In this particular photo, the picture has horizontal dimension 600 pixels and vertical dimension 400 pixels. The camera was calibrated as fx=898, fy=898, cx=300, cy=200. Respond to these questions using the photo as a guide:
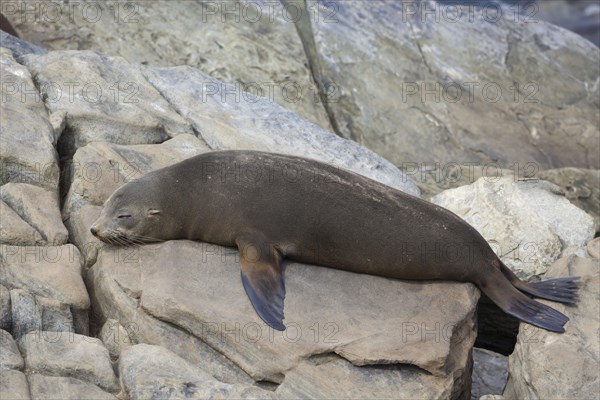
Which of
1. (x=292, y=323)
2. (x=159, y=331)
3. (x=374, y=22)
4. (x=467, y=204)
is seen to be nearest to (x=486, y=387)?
(x=467, y=204)

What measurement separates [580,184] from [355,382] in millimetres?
5481

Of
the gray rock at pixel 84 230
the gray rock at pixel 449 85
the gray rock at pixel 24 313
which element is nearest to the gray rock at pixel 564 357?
the gray rock at pixel 84 230

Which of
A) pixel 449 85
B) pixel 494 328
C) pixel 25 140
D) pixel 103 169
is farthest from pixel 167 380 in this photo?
pixel 449 85

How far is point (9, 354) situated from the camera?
19.2 ft

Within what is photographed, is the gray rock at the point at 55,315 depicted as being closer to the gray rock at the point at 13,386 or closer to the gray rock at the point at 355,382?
the gray rock at the point at 13,386

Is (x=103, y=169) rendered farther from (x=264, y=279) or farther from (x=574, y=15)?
(x=574, y=15)

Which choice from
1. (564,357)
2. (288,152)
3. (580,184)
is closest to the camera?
(564,357)

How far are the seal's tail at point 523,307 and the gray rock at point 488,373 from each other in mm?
1328

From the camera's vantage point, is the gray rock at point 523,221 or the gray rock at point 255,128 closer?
the gray rock at point 523,221

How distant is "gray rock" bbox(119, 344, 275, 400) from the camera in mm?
5703

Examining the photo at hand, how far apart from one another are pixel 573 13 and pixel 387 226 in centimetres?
1290

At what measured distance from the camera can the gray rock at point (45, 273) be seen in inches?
265

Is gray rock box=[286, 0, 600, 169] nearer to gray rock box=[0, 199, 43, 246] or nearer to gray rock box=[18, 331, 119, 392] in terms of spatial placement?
gray rock box=[0, 199, 43, 246]

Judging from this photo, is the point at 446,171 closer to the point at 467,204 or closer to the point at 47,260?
the point at 467,204
